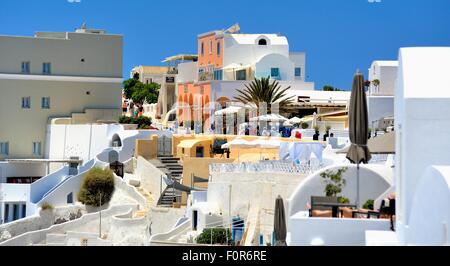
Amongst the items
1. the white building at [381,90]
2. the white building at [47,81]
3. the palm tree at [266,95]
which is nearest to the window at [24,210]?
the white building at [47,81]

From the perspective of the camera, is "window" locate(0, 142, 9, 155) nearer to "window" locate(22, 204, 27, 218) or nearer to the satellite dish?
"window" locate(22, 204, 27, 218)

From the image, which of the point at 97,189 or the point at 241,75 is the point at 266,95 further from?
the point at 97,189

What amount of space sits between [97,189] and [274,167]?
15549 mm

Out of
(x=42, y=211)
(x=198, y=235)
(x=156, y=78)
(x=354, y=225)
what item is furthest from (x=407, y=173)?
(x=156, y=78)

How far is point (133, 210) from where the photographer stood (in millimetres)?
37969

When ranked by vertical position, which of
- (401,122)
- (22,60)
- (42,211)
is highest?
(22,60)

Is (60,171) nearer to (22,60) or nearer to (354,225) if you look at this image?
(22,60)

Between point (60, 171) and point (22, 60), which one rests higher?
point (22, 60)

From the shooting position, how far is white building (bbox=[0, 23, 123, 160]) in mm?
53062

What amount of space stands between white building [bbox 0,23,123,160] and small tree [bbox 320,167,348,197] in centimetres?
3507

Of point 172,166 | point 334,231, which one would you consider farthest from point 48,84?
point 334,231

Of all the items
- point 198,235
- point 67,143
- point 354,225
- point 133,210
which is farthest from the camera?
point 67,143

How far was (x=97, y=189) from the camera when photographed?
137 feet
